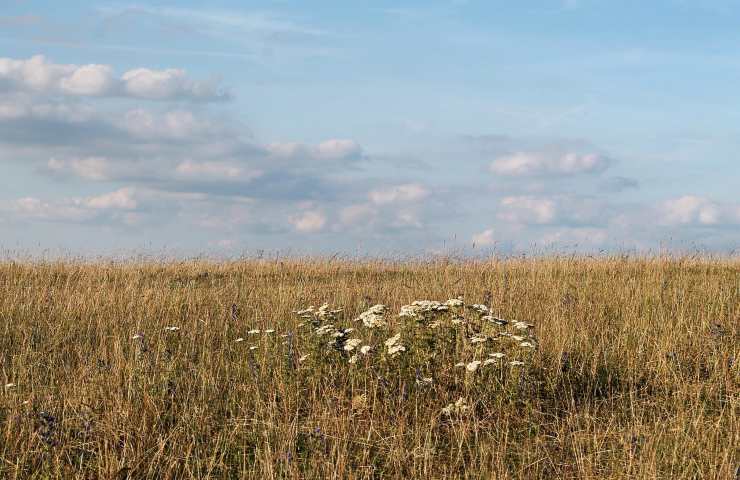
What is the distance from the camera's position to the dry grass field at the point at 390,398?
454 centimetres

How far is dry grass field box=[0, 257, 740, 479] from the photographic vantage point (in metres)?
4.54

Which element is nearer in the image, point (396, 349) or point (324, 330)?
point (396, 349)

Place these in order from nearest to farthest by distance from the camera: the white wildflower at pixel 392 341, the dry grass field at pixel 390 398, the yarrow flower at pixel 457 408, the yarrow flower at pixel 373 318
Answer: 1. the dry grass field at pixel 390 398
2. the yarrow flower at pixel 457 408
3. the white wildflower at pixel 392 341
4. the yarrow flower at pixel 373 318

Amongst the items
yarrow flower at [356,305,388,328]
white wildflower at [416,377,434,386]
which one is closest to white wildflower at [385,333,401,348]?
yarrow flower at [356,305,388,328]

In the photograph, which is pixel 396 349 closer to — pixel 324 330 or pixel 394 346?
pixel 394 346

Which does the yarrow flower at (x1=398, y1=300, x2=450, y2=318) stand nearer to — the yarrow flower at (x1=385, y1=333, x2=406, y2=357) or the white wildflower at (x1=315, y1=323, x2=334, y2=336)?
the yarrow flower at (x1=385, y1=333, x2=406, y2=357)

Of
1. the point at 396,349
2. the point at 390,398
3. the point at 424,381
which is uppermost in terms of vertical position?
the point at 396,349

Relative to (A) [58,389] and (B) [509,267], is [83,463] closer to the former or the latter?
(A) [58,389]

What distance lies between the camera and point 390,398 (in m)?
5.44

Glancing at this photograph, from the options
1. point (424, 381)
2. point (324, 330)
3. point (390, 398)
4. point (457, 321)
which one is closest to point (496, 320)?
point (457, 321)

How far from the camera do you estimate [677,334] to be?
7543mm

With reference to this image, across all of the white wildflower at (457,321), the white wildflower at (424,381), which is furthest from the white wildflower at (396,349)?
the white wildflower at (457,321)

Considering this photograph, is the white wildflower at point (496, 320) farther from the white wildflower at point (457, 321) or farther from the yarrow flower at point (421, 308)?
the yarrow flower at point (421, 308)

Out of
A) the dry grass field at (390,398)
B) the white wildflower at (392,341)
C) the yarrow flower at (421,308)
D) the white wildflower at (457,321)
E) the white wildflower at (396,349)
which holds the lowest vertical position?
the dry grass field at (390,398)
